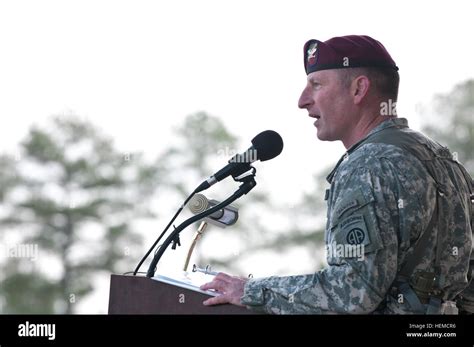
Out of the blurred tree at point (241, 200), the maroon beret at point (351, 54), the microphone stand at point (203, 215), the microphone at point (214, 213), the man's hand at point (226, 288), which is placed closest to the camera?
the man's hand at point (226, 288)

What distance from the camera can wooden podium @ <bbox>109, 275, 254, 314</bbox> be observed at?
9.34ft

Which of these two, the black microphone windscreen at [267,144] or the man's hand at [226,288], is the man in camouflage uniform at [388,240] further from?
the black microphone windscreen at [267,144]

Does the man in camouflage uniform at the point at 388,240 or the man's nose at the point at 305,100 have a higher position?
the man's nose at the point at 305,100

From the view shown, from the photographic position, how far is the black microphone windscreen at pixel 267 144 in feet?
10.3

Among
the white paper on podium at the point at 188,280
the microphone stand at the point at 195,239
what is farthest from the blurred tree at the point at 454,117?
the white paper on podium at the point at 188,280

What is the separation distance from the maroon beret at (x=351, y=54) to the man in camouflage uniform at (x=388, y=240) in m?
0.28

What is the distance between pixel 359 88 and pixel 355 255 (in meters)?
0.76

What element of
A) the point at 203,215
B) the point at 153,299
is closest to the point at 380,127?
Result: the point at 203,215

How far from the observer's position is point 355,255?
269cm

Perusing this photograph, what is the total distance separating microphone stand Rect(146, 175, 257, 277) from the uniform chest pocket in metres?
0.40

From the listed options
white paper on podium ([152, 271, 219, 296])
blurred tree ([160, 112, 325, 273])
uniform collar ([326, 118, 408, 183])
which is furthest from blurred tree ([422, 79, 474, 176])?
white paper on podium ([152, 271, 219, 296])

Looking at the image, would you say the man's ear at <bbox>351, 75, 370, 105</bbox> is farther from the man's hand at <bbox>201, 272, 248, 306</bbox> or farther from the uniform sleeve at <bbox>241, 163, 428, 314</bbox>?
the man's hand at <bbox>201, 272, 248, 306</bbox>
